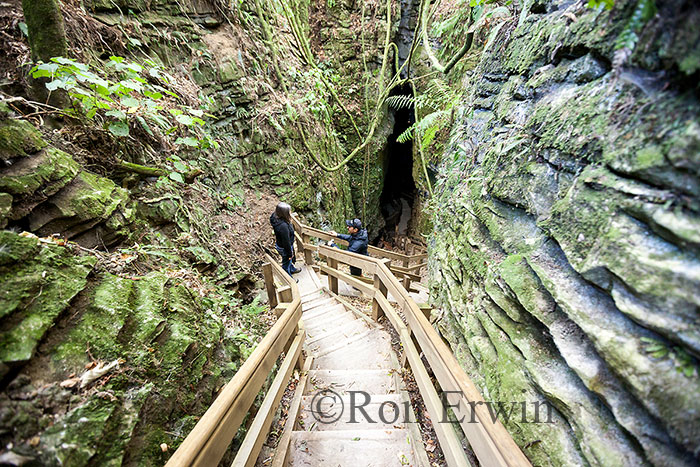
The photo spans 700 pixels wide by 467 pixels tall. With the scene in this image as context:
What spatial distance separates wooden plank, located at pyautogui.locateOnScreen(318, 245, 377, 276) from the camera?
12.9ft

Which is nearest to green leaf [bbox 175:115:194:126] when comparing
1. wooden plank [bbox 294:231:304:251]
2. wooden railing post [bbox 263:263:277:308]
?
wooden railing post [bbox 263:263:277:308]

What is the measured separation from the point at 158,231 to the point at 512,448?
13.8ft

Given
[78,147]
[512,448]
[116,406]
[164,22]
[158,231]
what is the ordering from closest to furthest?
1. [512,448]
2. [116,406]
3. [78,147]
4. [158,231]
5. [164,22]

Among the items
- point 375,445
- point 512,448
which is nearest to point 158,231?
point 375,445

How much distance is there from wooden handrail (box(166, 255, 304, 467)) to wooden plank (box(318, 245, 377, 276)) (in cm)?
193

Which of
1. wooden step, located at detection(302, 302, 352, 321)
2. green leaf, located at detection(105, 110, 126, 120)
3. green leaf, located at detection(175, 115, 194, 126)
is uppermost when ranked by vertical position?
green leaf, located at detection(175, 115, 194, 126)

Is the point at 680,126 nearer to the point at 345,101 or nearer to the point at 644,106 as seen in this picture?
the point at 644,106

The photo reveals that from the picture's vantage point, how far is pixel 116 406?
4.88ft

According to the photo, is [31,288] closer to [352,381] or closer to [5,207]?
[5,207]

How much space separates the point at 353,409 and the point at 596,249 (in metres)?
2.46

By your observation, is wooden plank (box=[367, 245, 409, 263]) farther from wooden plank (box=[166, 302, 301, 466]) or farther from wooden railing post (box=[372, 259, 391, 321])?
wooden plank (box=[166, 302, 301, 466])

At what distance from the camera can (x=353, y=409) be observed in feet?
8.58

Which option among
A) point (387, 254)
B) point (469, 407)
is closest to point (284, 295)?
point (469, 407)

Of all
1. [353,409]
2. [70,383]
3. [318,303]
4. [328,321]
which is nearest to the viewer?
[70,383]
